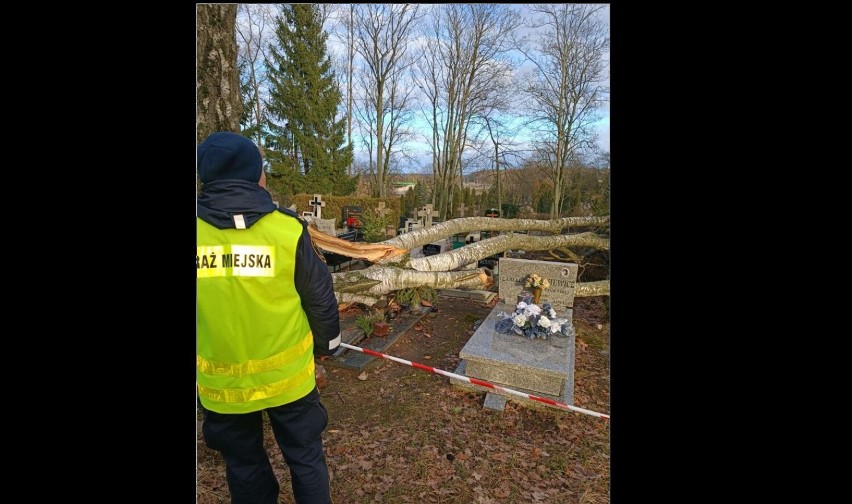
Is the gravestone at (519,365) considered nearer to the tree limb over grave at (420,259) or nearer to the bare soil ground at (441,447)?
the bare soil ground at (441,447)

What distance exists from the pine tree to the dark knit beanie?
633 inches

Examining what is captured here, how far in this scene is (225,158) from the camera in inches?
70.4

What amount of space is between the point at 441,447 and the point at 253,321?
6.97 feet

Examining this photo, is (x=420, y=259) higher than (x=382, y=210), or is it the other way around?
(x=382, y=210)

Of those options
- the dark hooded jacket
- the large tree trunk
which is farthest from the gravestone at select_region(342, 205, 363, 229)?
the dark hooded jacket

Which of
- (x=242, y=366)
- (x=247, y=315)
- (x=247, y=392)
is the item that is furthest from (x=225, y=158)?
(x=247, y=392)

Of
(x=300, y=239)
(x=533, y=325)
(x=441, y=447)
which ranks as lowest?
(x=441, y=447)

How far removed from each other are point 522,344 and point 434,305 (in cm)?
269

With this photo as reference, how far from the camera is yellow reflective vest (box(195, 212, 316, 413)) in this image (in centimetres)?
179

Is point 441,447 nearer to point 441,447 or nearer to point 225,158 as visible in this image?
point 441,447

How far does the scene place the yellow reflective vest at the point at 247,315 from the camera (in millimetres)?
1794

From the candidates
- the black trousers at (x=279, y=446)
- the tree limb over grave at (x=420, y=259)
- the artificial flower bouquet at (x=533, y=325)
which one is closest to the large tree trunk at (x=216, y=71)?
the tree limb over grave at (x=420, y=259)
